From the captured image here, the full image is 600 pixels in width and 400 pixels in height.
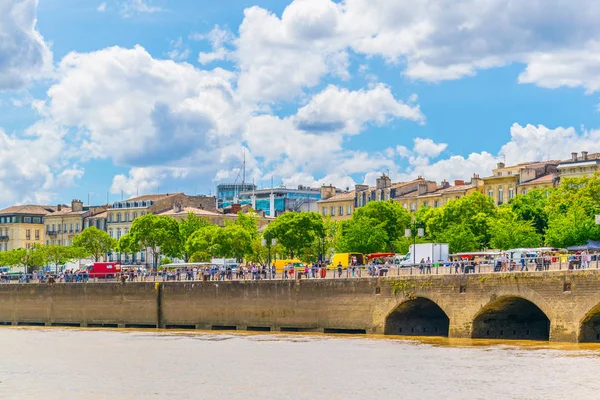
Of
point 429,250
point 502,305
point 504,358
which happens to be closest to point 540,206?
point 429,250

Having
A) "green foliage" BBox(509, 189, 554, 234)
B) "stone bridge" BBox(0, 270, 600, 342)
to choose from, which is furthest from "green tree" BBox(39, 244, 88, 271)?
"green foliage" BBox(509, 189, 554, 234)

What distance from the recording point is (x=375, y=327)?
6812 cm

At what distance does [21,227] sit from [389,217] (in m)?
80.8

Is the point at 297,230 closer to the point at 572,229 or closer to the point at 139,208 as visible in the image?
the point at 572,229

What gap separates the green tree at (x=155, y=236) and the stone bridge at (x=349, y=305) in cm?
3716

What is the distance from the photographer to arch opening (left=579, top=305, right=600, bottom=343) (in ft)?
184

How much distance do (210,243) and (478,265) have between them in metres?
59.4

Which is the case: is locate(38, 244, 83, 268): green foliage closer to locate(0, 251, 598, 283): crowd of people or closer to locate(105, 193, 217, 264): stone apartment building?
locate(105, 193, 217, 264): stone apartment building

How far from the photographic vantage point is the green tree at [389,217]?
11450cm

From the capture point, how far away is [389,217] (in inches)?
4530

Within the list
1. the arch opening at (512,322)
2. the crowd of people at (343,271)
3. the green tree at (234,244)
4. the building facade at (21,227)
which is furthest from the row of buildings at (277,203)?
the arch opening at (512,322)

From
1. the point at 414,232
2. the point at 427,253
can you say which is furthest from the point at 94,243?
the point at 427,253

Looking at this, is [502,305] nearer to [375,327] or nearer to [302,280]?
[375,327]

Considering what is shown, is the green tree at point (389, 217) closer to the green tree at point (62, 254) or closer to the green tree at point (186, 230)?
the green tree at point (186, 230)
